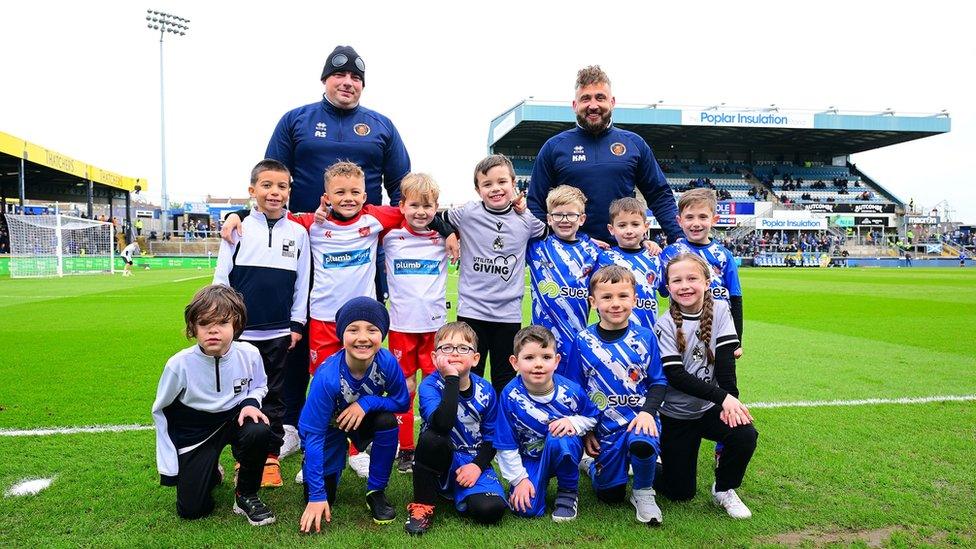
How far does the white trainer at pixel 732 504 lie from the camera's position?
9.48 feet

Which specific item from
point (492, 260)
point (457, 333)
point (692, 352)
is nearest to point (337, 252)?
point (492, 260)

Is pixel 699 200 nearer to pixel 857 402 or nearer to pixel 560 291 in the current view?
pixel 560 291

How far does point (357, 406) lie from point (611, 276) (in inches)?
59.3

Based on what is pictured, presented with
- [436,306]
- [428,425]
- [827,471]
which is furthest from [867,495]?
[436,306]

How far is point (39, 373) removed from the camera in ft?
19.2

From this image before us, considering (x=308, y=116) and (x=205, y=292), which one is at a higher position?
(x=308, y=116)

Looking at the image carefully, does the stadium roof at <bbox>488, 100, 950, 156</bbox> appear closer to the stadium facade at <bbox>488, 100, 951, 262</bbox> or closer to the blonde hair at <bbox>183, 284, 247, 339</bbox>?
the stadium facade at <bbox>488, 100, 951, 262</bbox>

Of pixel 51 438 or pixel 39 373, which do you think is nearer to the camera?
pixel 51 438

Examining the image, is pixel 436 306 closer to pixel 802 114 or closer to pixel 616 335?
pixel 616 335

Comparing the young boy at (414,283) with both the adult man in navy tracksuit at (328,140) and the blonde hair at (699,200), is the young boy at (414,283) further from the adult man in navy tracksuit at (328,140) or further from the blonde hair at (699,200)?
the blonde hair at (699,200)

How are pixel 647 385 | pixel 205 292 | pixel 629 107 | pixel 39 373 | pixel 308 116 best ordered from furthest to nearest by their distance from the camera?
pixel 629 107 → pixel 39 373 → pixel 308 116 → pixel 647 385 → pixel 205 292

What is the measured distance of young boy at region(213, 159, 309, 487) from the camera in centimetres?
358

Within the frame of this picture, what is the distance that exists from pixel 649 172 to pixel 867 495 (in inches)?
96.2

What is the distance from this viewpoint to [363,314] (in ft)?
9.99
